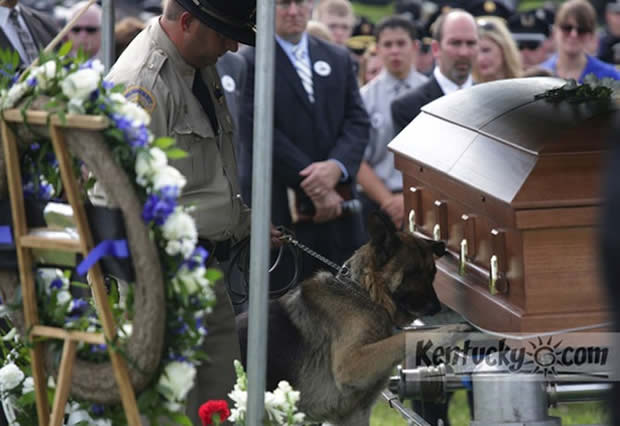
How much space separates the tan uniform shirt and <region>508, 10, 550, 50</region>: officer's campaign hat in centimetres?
782


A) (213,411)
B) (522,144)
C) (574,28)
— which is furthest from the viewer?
(574,28)

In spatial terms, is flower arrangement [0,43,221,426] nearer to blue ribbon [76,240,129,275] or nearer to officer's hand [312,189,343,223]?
blue ribbon [76,240,129,275]

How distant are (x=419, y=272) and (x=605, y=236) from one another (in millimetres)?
2854

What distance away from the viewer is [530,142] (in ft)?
12.5

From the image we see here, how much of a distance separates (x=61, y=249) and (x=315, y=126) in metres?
4.08

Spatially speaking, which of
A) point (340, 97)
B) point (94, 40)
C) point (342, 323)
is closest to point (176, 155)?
point (342, 323)

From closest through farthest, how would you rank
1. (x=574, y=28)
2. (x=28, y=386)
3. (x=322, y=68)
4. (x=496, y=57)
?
(x=28, y=386) → (x=322, y=68) → (x=496, y=57) → (x=574, y=28)

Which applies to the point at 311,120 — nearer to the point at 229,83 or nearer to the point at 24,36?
the point at 229,83

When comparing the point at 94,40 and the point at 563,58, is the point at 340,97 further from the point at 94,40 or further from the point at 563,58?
the point at 94,40

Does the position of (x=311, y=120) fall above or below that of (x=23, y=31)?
below

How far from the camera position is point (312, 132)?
6891mm

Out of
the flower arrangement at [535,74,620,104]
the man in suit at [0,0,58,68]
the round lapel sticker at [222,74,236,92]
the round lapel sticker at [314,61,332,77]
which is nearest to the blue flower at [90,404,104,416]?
the flower arrangement at [535,74,620,104]

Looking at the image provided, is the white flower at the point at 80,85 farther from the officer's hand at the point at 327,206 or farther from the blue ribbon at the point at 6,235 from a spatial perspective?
the officer's hand at the point at 327,206

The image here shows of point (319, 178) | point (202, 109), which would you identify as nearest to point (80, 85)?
point (202, 109)
